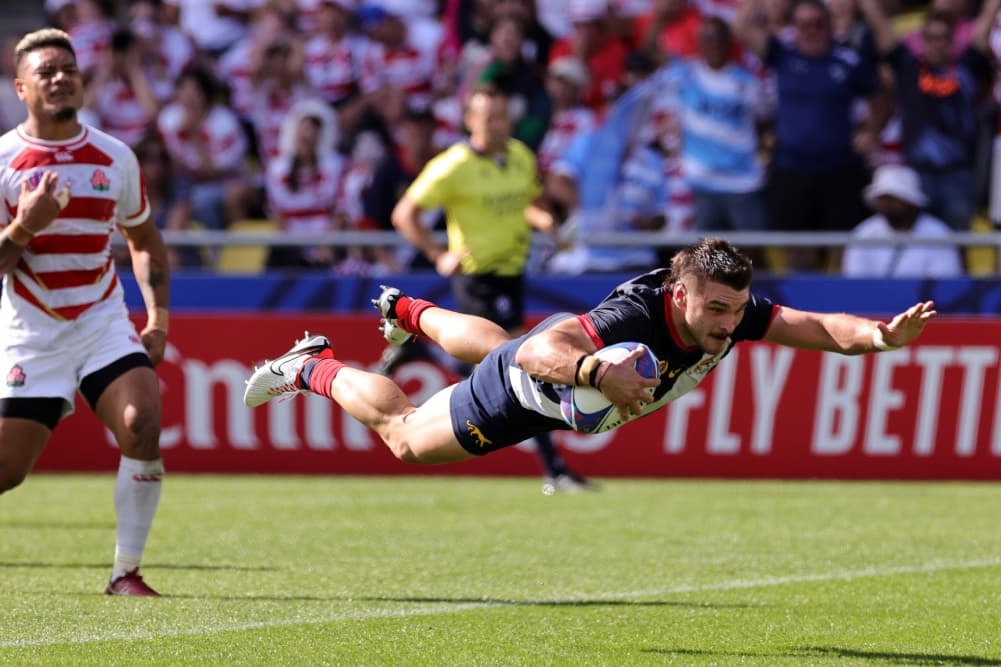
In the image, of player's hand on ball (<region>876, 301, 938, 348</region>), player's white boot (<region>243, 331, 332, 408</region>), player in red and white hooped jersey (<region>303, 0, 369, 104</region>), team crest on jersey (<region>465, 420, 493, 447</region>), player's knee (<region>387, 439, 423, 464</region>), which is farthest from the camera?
player in red and white hooped jersey (<region>303, 0, 369, 104</region>)

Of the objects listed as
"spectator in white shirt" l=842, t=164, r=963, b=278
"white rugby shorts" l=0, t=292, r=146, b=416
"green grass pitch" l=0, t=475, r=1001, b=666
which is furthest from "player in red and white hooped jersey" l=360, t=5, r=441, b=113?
"white rugby shorts" l=0, t=292, r=146, b=416

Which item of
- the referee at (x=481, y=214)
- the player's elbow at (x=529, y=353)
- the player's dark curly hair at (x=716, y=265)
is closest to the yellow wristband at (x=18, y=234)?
the player's elbow at (x=529, y=353)

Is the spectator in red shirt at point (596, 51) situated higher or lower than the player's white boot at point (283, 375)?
higher

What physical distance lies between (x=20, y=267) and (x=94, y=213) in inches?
16.2

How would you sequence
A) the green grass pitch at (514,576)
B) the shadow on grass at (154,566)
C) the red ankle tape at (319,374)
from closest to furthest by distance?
the green grass pitch at (514,576), the red ankle tape at (319,374), the shadow on grass at (154,566)

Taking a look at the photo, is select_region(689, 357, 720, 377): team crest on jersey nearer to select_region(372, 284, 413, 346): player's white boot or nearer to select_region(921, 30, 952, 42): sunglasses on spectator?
select_region(372, 284, 413, 346): player's white boot

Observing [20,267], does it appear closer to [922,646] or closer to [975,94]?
[922,646]

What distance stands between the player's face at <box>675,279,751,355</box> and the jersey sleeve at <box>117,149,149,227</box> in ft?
8.72

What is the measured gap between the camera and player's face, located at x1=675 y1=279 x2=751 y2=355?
6621mm

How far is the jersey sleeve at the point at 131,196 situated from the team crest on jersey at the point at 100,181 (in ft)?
0.36

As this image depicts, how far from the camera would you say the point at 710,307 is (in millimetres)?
6637

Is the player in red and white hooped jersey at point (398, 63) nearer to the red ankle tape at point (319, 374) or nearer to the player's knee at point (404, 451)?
the red ankle tape at point (319, 374)

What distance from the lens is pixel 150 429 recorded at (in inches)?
294

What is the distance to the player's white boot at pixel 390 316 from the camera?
8.28 m
